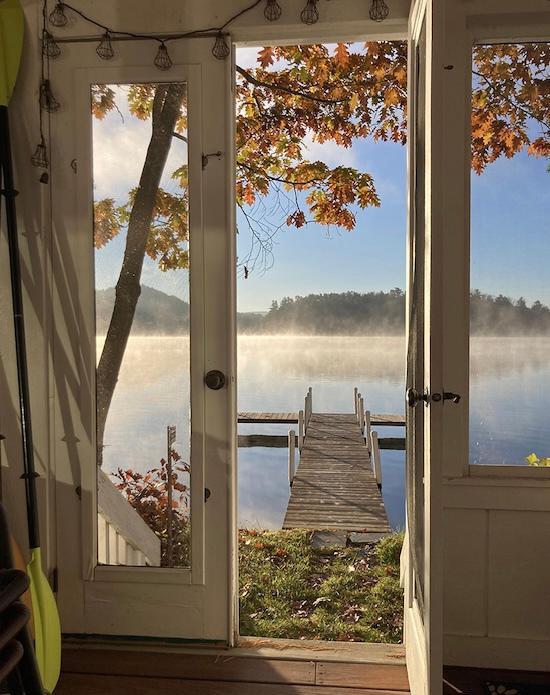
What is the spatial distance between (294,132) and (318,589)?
3372 mm

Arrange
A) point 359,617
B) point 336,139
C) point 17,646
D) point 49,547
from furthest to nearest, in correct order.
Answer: point 336,139, point 359,617, point 49,547, point 17,646

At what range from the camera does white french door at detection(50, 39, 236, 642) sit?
2.16 m

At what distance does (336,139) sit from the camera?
4.38 metres

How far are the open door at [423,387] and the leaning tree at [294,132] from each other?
337 millimetres

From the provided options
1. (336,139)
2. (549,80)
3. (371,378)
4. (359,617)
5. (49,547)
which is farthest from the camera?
Result: (371,378)

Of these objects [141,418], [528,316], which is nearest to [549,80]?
[528,316]

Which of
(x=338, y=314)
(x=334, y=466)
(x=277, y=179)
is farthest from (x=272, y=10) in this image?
(x=338, y=314)

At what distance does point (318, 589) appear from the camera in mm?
3539

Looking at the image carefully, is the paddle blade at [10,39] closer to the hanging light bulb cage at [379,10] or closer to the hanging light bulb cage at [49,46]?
the hanging light bulb cage at [49,46]

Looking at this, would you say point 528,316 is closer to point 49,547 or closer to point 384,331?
point 49,547

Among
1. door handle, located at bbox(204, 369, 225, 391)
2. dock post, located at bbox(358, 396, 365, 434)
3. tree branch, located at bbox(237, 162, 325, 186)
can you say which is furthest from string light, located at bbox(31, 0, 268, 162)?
dock post, located at bbox(358, 396, 365, 434)

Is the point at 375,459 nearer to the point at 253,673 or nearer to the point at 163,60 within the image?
the point at 253,673

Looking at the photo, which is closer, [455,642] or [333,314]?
[455,642]

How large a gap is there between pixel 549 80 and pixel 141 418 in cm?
201
